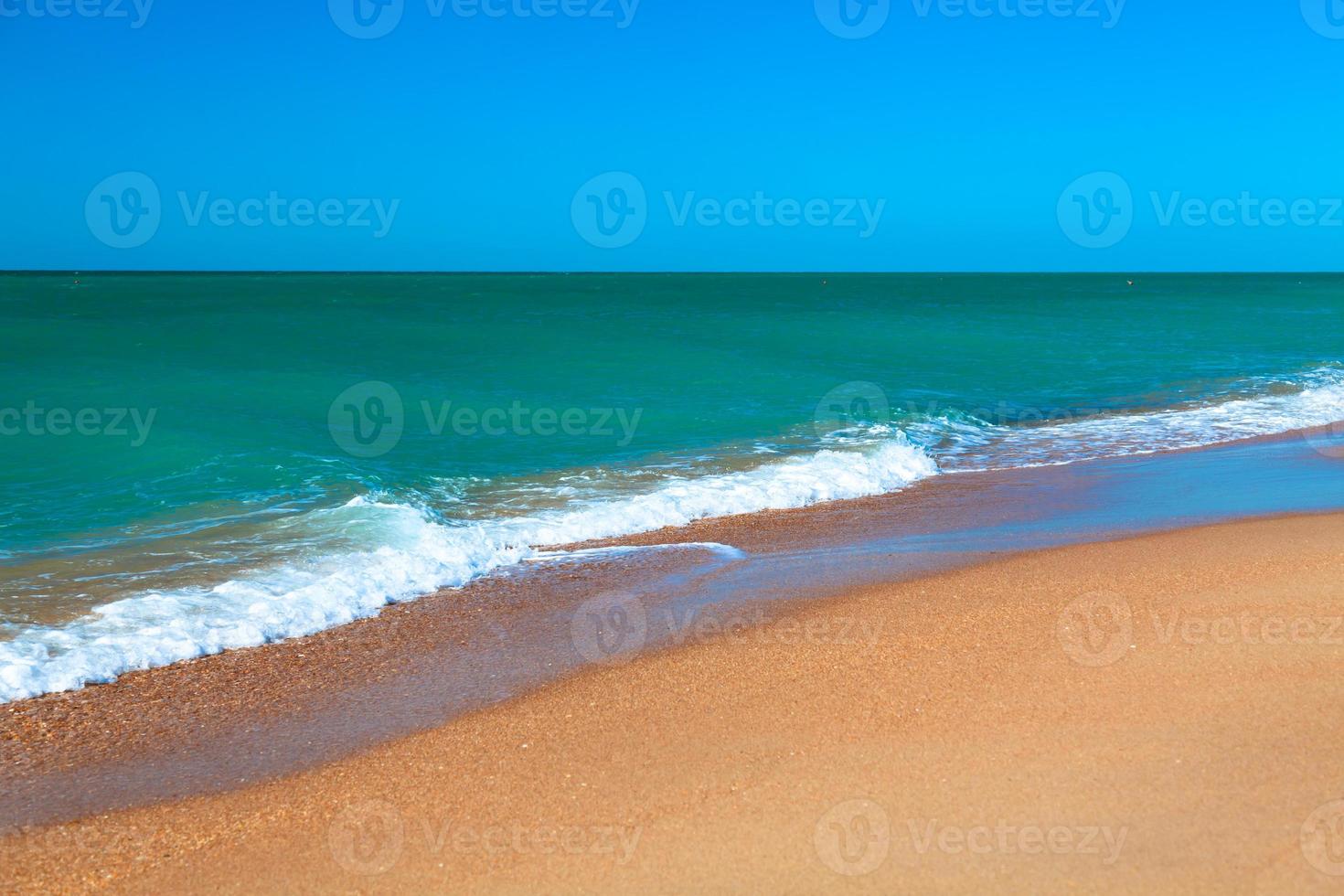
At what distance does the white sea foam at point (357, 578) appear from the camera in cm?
543

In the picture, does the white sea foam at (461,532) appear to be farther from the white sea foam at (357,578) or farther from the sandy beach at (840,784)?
the sandy beach at (840,784)

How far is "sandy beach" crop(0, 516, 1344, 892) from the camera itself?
3287mm

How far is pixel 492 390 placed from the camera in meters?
17.9

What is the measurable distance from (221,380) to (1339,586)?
1569 centimetres

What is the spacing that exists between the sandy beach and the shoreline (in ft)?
0.85

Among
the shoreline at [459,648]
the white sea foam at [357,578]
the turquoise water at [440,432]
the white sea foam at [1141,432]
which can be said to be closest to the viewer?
the shoreline at [459,648]

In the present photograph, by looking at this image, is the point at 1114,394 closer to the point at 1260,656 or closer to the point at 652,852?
the point at 1260,656

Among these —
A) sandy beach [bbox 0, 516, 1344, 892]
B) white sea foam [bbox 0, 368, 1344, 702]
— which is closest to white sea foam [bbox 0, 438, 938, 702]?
white sea foam [bbox 0, 368, 1344, 702]

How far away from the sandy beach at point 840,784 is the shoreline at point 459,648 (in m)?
0.26

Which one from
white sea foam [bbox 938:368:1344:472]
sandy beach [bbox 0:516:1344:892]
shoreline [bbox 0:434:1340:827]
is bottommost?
sandy beach [bbox 0:516:1344:892]

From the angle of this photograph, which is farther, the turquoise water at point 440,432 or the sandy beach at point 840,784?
the turquoise water at point 440,432

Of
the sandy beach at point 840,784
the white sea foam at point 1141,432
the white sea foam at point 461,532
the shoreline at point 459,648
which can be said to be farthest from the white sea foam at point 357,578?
the white sea foam at point 1141,432

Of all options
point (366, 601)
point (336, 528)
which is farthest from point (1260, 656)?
point (336, 528)

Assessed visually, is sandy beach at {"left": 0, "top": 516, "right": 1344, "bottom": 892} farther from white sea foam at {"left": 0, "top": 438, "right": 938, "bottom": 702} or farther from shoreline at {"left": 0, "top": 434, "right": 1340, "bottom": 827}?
white sea foam at {"left": 0, "top": 438, "right": 938, "bottom": 702}
